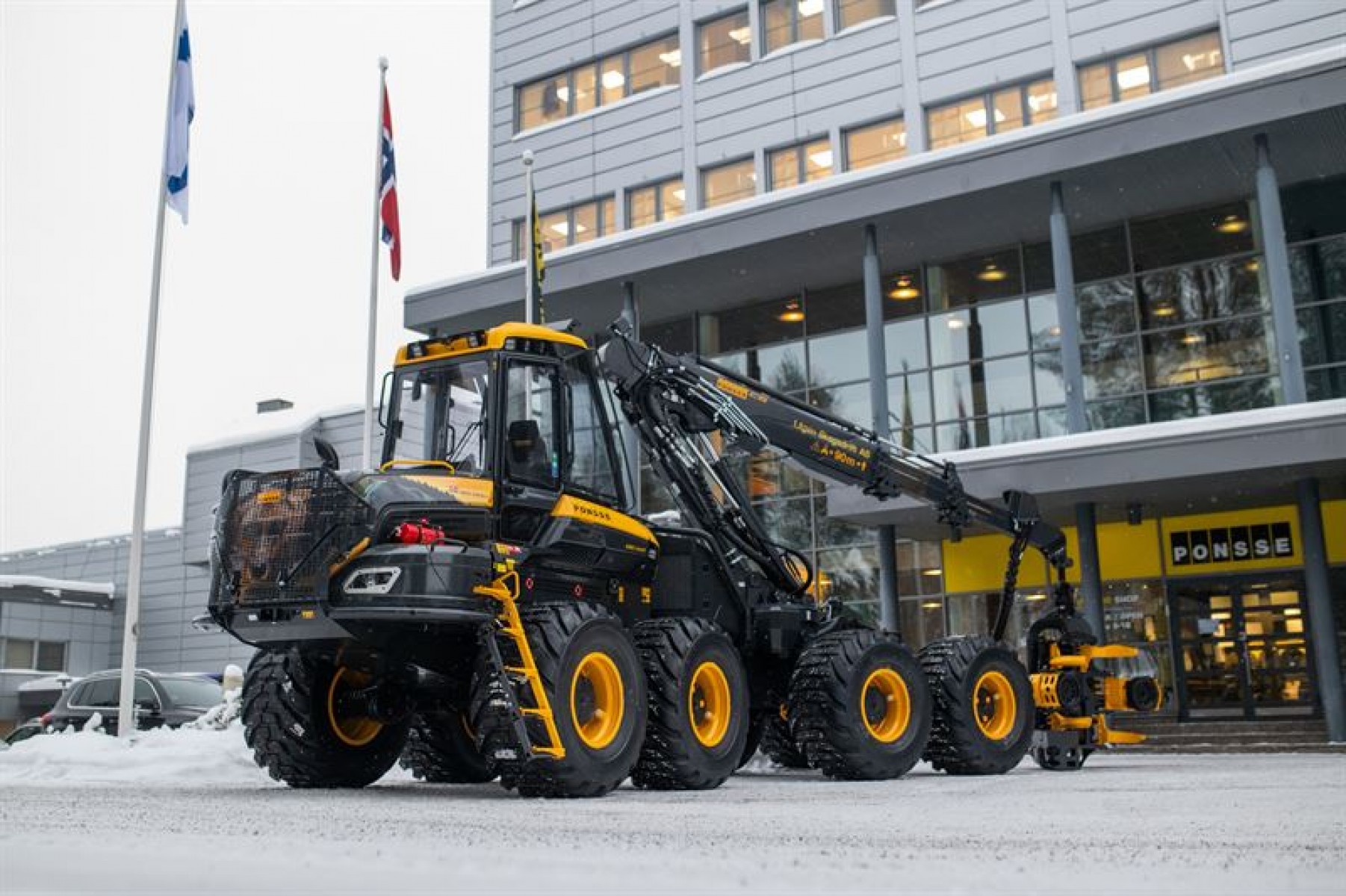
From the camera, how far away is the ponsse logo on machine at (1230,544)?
23.0m

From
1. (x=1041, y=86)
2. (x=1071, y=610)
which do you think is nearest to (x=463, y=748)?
(x=1071, y=610)

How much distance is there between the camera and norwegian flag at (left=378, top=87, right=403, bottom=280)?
2241 cm

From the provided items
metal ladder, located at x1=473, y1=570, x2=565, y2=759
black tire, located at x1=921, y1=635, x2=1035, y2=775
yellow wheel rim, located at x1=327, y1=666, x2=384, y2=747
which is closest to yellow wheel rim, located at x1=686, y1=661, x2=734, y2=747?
metal ladder, located at x1=473, y1=570, x2=565, y2=759

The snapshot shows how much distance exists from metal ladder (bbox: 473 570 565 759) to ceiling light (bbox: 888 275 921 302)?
18.5 metres

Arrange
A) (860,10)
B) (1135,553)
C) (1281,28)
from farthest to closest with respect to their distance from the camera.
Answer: (860,10) < (1281,28) < (1135,553)

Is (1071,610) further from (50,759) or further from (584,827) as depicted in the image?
(50,759)

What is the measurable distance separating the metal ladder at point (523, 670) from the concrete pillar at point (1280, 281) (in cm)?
1432

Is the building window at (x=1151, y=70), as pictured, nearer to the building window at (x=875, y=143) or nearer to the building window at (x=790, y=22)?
the building window at (x=875, y=143)

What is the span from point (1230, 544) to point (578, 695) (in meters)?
17.9

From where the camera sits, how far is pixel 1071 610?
49.1 ft

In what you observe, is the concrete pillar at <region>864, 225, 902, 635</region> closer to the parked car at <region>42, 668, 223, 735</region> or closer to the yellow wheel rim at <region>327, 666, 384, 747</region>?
the parked car at <region>42, 668, 223, 735</region>

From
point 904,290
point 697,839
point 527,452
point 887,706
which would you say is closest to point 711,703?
point 887,706

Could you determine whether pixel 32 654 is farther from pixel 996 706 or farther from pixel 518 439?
pixel 518 439

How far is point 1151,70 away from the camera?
2605 centimetres
